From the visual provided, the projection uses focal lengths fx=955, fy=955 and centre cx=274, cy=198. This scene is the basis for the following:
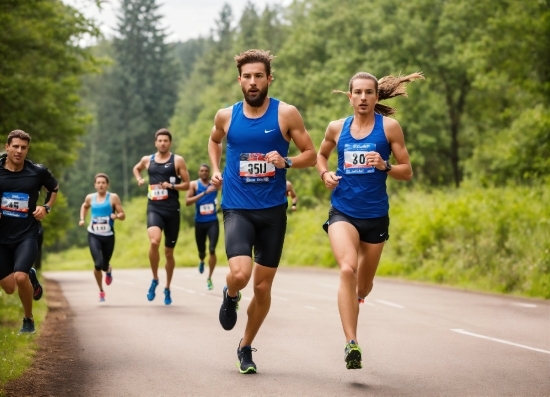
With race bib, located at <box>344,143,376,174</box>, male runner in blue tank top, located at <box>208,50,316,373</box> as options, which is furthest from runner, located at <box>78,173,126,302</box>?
male runner in blue tank top, located at <box>208,50,316,373</box>

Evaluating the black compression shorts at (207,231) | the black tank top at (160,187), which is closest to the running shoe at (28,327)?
the black tank top at (160,187)

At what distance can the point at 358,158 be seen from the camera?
8.11m

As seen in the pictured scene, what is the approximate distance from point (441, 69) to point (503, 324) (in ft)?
121

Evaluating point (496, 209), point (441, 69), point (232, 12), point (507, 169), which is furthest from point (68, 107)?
point (232, 12)

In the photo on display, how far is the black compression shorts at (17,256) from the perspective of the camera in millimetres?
10500

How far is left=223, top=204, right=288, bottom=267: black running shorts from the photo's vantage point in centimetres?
754

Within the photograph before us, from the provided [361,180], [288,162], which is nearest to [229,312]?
[288,162]

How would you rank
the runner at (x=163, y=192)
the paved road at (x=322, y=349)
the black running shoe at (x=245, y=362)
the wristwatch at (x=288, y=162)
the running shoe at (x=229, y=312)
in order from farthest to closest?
the runner at (x=163, y=192), the black running shoe at (x=245, y=362), the running shoe at (x=229, y=312), the wristwatch at (x=288, y=162), the paved road at (x=322, y=349)

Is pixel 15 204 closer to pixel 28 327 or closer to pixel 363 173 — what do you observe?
pixel 28 327

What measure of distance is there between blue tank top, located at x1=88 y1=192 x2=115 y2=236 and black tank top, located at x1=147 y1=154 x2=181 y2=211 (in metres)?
1.20

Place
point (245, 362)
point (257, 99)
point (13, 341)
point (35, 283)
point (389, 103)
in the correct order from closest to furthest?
point (257, 99) < point (245, 362) < point (13, 341) < point (35, 283) < point (389, 103)

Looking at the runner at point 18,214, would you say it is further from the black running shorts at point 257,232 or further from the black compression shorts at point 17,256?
the black running shorts at point 257,232

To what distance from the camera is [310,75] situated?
190 feet

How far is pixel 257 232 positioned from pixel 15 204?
12.9ft
